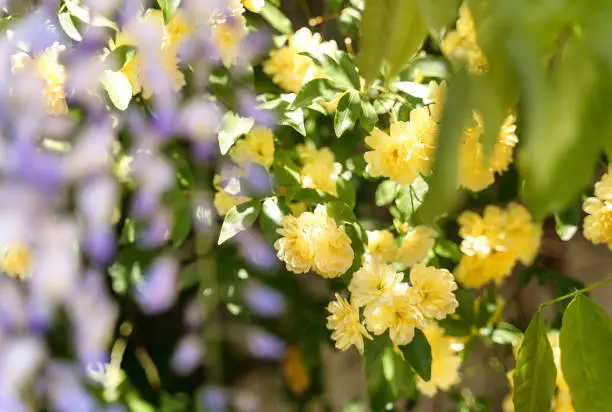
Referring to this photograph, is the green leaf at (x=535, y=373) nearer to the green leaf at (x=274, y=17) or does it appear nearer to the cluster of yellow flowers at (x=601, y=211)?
the cluster of yellow flowers at (x=601, y=211)

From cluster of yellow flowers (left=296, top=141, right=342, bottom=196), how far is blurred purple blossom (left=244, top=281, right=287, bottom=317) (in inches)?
11.6

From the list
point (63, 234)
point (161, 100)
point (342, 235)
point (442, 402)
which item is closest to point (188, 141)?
point (161, 100)

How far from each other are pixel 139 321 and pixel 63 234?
0.35 metres

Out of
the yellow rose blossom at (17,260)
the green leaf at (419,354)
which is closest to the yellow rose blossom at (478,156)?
the green leaf at (419,354)

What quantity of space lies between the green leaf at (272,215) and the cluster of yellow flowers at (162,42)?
22 centimetres

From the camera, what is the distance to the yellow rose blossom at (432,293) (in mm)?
1009

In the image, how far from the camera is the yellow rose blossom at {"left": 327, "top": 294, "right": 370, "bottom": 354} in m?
1.03

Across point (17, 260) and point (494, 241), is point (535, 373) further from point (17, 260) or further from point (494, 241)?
point (17, 260)

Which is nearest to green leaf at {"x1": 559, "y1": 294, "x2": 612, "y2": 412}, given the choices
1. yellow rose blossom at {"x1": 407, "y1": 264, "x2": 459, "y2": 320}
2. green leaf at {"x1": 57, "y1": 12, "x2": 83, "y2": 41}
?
yellow rose blossom at {"x1": 407, "y1": 264, "x2": 459, "y2": 320}

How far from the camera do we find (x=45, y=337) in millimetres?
1421

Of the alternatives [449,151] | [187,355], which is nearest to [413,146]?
[449,151]

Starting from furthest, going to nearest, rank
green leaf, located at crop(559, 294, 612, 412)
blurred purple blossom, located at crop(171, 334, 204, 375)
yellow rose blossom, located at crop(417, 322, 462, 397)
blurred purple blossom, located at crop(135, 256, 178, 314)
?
blurred purple blossom, located at crop(171, 334, 204, 375)
blurred purple blossom, located at crop(135, 256, 178, 314)
yellow rose blossom, located at crop(417, 322, 462, 397)
green leaf, located at crop(559, 294, 612, 412)

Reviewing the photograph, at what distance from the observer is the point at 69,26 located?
1122 millimetres

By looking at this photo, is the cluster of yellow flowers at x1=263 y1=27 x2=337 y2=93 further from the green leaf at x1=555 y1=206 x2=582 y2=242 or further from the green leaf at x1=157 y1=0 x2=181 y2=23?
the green leaf at x1=555 y1=206 x2=582 y2=242
